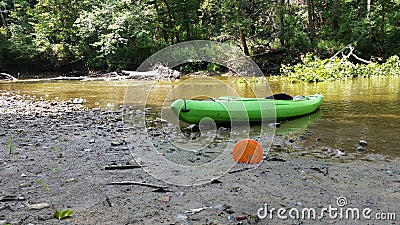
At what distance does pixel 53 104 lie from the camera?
9.33m

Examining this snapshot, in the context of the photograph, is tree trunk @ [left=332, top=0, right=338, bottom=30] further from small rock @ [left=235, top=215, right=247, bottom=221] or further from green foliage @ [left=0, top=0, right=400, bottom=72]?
small rock @ [left=235, top=215, right=247, bottom=221]

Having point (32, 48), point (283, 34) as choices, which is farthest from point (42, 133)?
point (32, 48)

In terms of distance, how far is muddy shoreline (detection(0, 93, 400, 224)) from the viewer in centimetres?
246

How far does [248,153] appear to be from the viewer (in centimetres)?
415

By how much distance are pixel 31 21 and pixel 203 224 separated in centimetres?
2785

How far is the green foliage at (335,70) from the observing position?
14094mm

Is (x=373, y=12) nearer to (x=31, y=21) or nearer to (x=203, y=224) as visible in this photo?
(x=203, y=224)

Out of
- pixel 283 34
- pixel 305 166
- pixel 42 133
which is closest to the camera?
pixel 305 166

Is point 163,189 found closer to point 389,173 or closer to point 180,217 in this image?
point 180,217

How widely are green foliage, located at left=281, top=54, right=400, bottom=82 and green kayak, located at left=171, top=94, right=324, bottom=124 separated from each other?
7.34m

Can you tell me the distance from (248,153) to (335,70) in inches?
473

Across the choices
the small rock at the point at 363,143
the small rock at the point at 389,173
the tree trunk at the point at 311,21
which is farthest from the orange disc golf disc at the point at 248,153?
the tree trunk at the point at 311,21

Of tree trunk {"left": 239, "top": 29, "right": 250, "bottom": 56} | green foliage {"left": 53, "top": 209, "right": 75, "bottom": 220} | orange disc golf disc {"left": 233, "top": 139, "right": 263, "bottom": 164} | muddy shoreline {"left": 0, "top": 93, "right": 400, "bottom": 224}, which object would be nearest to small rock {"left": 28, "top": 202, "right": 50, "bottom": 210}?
muddy shoreline {"left": 0, "top": 93, "right": 400, "bottom": 224}

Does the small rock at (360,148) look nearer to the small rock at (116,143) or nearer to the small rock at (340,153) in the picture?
the small rock at (340,153)
